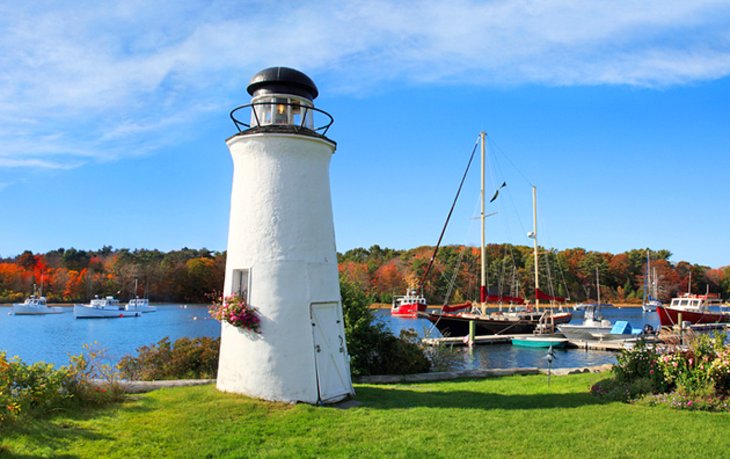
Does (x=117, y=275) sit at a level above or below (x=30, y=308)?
above

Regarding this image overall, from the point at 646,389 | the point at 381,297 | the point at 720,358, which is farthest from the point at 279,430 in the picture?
the point at 381,297

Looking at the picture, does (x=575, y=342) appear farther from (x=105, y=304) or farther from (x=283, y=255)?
(x=105, y=304)

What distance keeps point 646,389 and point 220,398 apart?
27.8 ft

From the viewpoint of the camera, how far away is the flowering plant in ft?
33.0

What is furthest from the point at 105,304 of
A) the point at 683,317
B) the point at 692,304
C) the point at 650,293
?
the point at 650,293

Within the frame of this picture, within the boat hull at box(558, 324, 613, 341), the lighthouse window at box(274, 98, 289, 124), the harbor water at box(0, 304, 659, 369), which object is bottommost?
the harbor water at box(0, 304, 659, 369)

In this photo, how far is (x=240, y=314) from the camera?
10.0 meters

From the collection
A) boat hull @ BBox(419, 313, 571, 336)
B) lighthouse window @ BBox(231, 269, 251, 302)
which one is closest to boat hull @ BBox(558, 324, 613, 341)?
boat hull @ BBox(419, 313, 571, 336)

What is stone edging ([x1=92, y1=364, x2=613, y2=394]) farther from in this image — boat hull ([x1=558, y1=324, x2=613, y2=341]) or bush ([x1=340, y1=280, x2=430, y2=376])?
boat hull ([x1=558, y1=324, x2=613, y2=341])

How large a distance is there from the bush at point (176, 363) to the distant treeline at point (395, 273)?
61968mm

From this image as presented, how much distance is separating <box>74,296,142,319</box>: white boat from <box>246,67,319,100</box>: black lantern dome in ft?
211

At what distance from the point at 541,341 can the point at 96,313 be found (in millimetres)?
55269

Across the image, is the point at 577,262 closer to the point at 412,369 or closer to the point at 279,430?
the point at 412,369

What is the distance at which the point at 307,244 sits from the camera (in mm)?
10570
